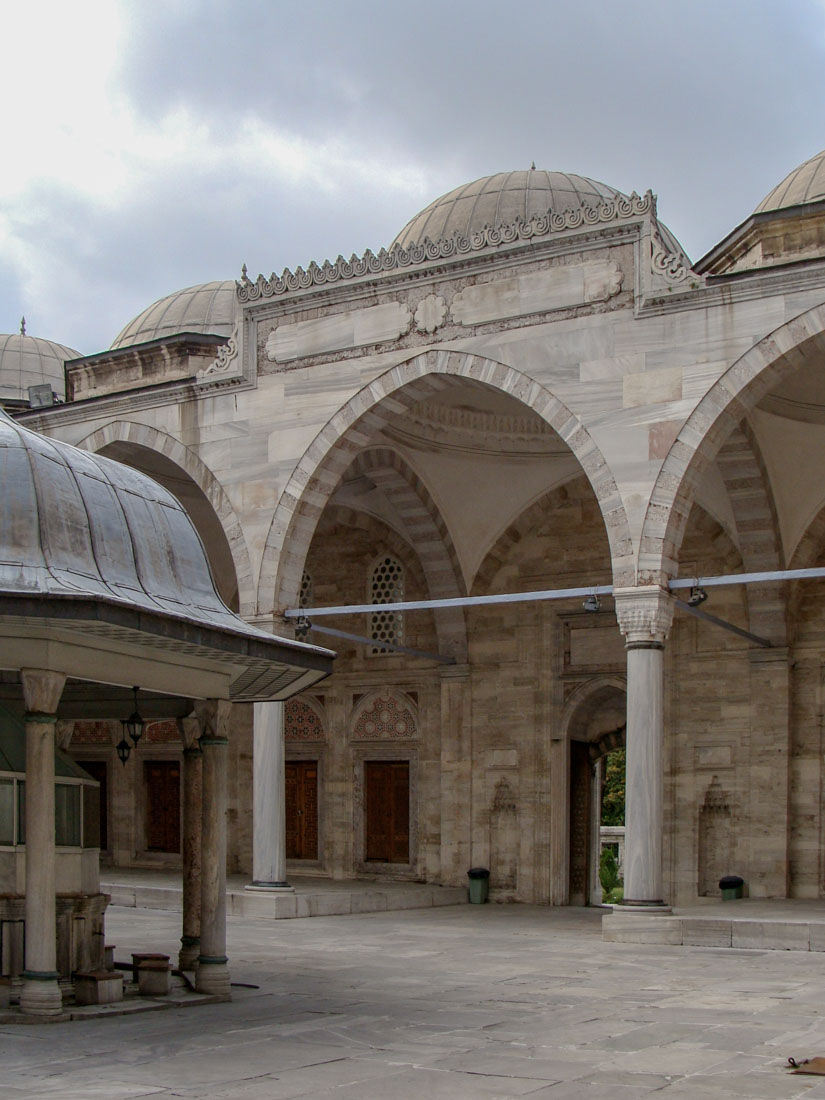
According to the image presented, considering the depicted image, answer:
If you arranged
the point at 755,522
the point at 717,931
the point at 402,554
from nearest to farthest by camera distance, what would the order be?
the point at 717,931, the point at 755,522, the point at 402,554

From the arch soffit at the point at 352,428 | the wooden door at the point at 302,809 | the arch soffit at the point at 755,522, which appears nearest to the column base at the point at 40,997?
the arch soffit at the point at 352,428

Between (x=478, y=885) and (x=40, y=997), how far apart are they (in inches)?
387

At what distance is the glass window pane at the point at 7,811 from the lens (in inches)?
306

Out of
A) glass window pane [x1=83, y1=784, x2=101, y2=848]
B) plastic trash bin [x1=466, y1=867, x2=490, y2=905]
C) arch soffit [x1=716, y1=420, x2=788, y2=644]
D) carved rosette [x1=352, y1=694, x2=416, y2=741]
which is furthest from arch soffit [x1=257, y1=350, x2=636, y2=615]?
glass window pane [x1=83, y1=784, x2=101, y2=848]

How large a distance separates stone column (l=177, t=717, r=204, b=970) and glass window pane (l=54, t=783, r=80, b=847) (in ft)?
2.76

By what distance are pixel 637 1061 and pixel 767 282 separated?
23.5ft

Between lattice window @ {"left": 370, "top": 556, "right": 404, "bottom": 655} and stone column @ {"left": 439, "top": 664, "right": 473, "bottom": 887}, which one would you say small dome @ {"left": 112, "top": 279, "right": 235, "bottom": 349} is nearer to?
lattice window @ {"left": 370, "top": 556, "right": 404, "bottom": 655}

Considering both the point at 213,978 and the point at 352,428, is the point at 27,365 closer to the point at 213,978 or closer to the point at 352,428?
the point at 352,428

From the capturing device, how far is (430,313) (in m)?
13.6

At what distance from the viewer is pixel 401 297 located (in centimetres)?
1385

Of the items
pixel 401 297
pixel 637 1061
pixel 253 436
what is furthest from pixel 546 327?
pixel 637 1061

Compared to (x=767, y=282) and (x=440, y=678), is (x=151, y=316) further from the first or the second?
(x=767, y=282)

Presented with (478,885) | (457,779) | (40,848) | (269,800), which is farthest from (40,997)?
(457,779)

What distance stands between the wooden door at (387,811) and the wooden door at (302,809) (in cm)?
Result: 76
